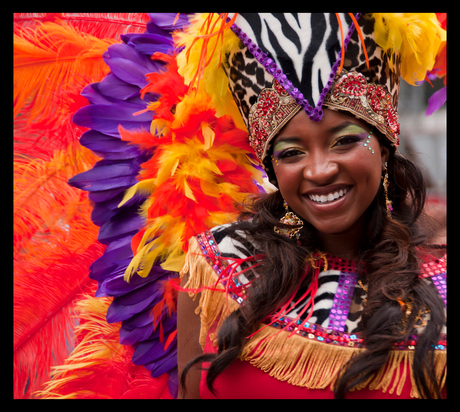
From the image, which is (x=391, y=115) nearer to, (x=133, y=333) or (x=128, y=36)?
(x=128, y=36)

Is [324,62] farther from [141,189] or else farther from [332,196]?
[141,189]

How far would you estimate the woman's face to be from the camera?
1.53 meters

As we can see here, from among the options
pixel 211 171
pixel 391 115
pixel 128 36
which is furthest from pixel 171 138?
pixel 391 115

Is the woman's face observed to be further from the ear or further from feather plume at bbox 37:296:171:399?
feather plume at bbox 37:296:171:399

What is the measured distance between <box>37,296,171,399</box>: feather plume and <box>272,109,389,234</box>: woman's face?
123 cm

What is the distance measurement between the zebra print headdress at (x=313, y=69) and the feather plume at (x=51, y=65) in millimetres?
935

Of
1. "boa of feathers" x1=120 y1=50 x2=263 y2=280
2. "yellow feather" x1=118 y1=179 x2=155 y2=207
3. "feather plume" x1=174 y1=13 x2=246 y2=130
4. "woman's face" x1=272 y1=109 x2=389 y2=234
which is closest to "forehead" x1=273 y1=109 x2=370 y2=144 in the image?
"woman's face" x1=272 y1=109 x2=389 y2=234

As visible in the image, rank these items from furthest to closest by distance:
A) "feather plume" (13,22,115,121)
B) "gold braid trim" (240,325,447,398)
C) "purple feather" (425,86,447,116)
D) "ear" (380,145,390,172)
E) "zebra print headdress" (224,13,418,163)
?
"feather plume" (13,22,115,121), "purple feather" (425,86,447,116), "ear" (380,145,390,172), "zebra print headdress" (224,13,418,163), "gold braid trim" (240,325,447,398)

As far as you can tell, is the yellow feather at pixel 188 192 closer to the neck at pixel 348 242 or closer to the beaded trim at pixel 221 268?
the beaded trim at pixel 221 268

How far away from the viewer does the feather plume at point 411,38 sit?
164cm

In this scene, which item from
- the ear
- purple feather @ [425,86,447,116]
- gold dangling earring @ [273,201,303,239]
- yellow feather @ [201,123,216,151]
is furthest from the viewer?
yellow feather @ [201,123,216,151]

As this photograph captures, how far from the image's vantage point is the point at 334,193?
61.1 inches

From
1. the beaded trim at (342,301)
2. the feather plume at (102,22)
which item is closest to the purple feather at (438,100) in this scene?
the beaded trim at (342,301)

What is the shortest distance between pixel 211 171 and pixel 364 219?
0.79m
